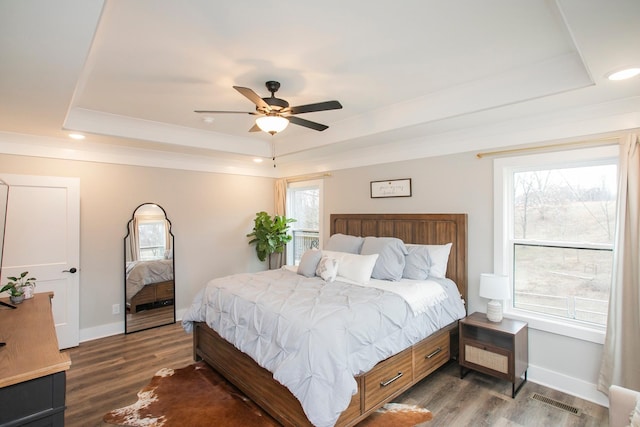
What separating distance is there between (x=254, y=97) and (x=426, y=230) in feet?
8.37

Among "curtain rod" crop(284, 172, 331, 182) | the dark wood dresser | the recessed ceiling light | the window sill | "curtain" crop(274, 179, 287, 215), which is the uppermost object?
the recessed ceiling light

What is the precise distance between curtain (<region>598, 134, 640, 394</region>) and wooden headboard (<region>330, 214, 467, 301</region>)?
1.24 m

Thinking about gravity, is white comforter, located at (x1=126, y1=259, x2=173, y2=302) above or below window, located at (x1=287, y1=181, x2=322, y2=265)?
below

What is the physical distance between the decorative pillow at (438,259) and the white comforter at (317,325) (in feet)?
0.53

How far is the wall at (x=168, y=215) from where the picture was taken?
4.14 m

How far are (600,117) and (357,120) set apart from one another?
7.24 ft

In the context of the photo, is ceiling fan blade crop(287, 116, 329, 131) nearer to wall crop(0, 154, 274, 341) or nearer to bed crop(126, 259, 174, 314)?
wall crop(0, 154, 274, 341)

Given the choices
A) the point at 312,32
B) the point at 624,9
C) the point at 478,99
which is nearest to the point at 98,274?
the point at 312,32

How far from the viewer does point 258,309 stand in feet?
8.57

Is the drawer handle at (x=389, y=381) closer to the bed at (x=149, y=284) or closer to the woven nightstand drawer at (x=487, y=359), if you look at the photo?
the woven nightstand drawer at (x=487, y=359)

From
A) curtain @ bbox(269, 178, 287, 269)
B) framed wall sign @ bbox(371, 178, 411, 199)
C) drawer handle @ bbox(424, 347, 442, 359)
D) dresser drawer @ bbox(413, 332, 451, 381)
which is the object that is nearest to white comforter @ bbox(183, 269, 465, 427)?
dresser drawer @ bbox(413, 332, 451, 381)

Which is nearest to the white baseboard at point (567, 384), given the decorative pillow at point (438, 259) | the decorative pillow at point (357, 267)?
the decorative pillow at point (438, 259)

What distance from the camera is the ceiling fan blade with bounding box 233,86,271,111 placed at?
88.3 inches

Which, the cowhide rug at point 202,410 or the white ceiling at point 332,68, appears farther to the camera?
the cowhide rug at point 202,410
